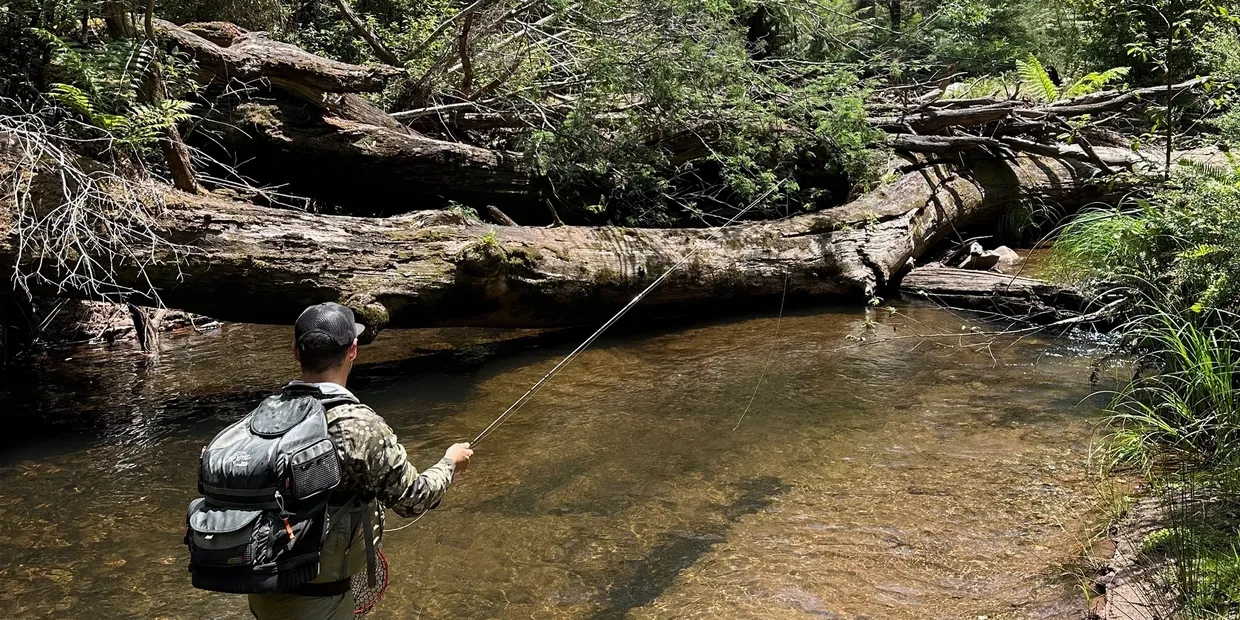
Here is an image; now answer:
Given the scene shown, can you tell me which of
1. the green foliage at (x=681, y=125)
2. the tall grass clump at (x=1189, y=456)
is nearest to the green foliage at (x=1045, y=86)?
the green foliage at (x=681, y=125)

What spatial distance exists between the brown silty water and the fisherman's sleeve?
1199 millimetres

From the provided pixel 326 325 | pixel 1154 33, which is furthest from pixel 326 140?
pixel 1154 33

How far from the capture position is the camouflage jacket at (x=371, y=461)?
266 centimetres

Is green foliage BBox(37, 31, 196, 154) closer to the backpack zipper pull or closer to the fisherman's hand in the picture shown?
the fisherman's hand

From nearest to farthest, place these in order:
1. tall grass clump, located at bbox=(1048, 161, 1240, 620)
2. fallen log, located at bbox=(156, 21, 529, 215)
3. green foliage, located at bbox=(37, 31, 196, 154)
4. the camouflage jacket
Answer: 1. the camouflage jacket
2. tall grass clump, located at bbox=(1048, 161, 1240, 620)
3. green foliage, located at bbox=(37, 31, 196, 154)
4. fallen log, located at bbox=(156, 21, 529, 215)

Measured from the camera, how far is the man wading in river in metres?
2.48

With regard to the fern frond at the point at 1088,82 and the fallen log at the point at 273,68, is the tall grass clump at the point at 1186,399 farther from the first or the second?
the fallen log at the point at 273,68

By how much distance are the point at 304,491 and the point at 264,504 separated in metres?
0.12

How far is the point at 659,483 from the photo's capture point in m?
5.12

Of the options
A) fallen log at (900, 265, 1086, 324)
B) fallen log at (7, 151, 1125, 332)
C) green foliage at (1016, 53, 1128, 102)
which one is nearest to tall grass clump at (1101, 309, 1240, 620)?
fallen log at (900, 265, 1086, 324)

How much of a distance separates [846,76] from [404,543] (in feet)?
23.8

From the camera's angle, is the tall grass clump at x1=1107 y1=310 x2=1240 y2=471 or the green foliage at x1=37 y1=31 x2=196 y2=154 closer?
the tall grass clump at x1=1107 y1=310 x2=1240 y2=471

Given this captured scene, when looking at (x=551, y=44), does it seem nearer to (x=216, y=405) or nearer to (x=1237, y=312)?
(x=216, y=405)

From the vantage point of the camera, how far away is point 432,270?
679 cm
